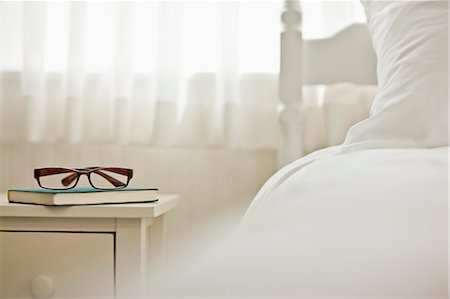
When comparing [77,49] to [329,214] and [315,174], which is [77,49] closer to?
[315,174]

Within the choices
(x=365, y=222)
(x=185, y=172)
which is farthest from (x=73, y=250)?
(x=365, y=222)

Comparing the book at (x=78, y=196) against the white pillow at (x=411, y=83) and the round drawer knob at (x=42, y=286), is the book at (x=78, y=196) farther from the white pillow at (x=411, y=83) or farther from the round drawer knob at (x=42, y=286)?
the white pillow at (x=411, y=83)

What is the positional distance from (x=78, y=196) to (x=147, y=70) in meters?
0.63

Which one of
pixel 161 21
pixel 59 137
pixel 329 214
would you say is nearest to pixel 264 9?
pixel 161 21

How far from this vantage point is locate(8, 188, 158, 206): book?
105cm

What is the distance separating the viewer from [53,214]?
1073 mm

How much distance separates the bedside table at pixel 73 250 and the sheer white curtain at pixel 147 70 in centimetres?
54

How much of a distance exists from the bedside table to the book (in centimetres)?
1

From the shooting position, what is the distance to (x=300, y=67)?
1497 mm

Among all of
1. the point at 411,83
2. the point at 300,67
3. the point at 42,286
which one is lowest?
the point at 42,286

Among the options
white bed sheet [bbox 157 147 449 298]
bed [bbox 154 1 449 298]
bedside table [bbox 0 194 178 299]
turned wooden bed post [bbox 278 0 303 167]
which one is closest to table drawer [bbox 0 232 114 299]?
bedside table [bbox 0 194 178 299]

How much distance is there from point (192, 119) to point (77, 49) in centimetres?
36

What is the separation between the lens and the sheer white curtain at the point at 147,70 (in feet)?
5.23

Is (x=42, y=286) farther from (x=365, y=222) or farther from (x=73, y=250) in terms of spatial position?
(x=365, y=222)
